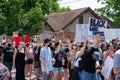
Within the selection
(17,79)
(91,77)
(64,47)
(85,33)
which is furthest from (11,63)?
(91,77)

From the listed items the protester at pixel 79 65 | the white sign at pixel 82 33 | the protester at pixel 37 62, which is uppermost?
the white sign at pixel 82 33

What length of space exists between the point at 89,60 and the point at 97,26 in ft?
6.95

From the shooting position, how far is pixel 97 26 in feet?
35.8

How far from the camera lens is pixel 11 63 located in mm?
14742

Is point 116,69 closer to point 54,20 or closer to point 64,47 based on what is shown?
point 64,47

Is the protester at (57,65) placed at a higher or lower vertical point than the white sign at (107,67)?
lower

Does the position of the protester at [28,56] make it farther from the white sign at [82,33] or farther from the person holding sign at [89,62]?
the person holding sign at [89,62]

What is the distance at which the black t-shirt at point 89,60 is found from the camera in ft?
28.9

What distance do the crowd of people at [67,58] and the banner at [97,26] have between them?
273 millimetres

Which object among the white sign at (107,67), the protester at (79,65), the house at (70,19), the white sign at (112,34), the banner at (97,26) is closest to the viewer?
the white sign at (107,67)

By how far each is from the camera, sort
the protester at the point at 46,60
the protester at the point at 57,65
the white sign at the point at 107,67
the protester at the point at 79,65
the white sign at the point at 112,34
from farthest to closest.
→ the white sign at the point at 112,34 < the protester at the point at 57,65 < the protester at the point at 46,60 < the protester at the point at 79,65 < the white sign at the point at 107,67

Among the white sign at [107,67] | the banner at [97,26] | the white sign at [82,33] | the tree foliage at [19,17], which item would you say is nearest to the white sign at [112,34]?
the white sign at [82,33]

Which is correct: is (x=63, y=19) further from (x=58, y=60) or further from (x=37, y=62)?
(x=58, y=60)

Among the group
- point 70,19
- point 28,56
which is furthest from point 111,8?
point 28,56
